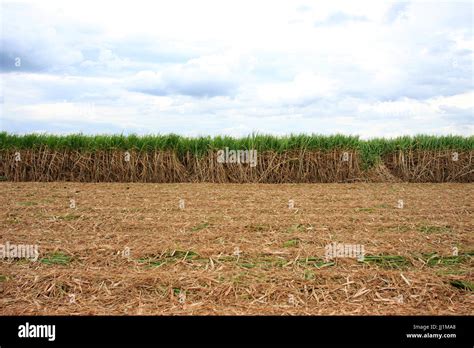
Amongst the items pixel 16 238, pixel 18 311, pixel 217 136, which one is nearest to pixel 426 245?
pixel 18 311

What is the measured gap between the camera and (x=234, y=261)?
5.41 metres

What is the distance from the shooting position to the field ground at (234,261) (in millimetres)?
4391

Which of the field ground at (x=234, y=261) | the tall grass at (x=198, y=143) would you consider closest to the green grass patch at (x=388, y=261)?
the field ground at (x=234, y=261)

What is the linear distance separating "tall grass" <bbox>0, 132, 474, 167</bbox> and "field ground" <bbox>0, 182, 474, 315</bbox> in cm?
696

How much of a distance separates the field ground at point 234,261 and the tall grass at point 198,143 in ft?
22.8

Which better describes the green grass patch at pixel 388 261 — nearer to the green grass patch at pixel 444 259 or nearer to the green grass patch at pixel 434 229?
the green grass patch at pixel 444 259

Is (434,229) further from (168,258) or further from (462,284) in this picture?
(168,258)

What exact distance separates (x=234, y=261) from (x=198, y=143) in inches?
438

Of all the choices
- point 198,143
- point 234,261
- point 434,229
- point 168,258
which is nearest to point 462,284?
point 434,229

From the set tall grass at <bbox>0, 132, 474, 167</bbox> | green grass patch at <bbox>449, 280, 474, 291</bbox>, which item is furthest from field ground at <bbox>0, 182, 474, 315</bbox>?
tall grass at <bbox>0, 132, 474, 167</bbox>

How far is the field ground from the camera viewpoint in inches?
173

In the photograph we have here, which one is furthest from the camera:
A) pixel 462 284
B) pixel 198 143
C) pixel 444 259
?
pixel 198 143

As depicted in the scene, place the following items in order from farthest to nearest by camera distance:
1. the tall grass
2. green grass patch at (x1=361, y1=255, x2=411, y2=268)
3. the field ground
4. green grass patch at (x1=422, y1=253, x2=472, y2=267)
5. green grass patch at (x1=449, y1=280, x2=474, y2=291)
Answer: the tall grass
green grass patch at (x1=422, y1=253, x2=472, y2=267)
green grass patch at (x1=361, y1=255, x2=411, y2=268)
green grass patch at (x1=449, y1=280, x2=474, y2=291)
the field ground

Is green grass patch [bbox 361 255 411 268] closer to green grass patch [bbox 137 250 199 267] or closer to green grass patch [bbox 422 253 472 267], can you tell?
green grass patch [bbox 422 253 472 267]
